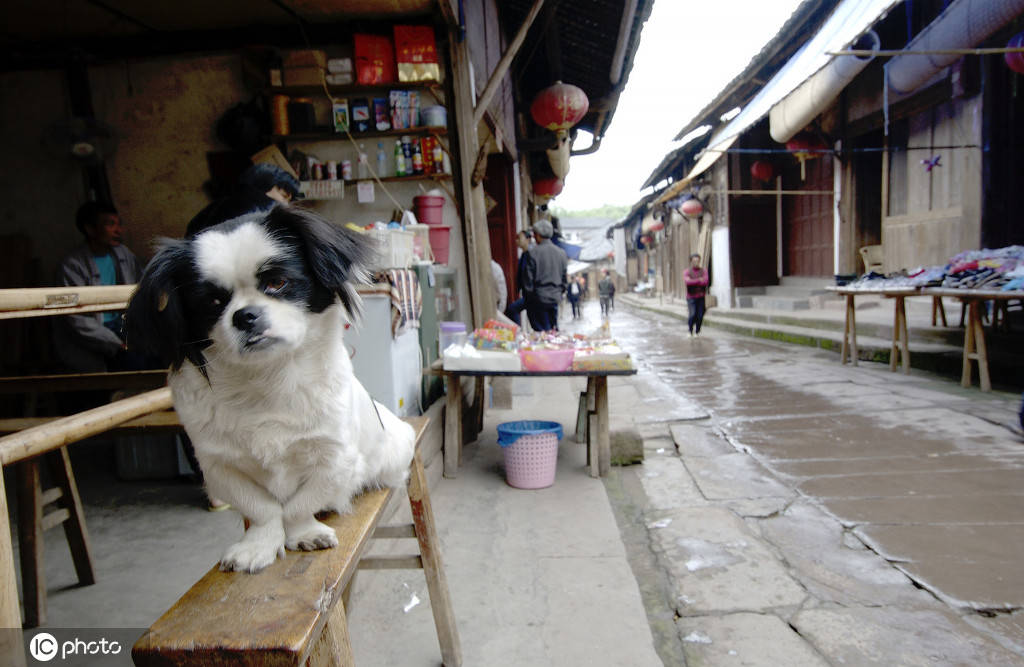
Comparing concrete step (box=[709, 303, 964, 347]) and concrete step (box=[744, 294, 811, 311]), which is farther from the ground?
concrete step (box=[744, 294, 811, 311])

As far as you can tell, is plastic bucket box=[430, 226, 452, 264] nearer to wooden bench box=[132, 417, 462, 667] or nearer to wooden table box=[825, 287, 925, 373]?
wooden bench box=[132, 417, 462, 667]

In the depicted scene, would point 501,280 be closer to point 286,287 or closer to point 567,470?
point 567,470

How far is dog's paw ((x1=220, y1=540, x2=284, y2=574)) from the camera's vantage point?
117cm

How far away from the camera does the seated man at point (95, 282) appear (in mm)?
3693

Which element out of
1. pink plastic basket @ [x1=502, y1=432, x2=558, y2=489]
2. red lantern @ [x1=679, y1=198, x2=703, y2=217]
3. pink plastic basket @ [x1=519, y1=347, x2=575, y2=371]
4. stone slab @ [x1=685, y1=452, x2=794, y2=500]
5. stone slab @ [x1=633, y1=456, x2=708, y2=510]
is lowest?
stone slab @ [x1=633, y1=456, x2=708, y2=510]

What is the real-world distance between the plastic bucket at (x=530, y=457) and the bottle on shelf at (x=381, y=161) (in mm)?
2772

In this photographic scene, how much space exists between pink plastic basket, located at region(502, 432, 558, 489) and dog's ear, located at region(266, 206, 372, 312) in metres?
2.73

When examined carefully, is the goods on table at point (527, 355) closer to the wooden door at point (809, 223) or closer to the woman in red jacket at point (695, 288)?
the woman in red jacket at point (695, 288)

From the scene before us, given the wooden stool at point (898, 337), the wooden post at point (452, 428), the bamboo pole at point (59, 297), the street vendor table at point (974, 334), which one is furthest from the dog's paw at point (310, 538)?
the wooden stool at point (898, 337)

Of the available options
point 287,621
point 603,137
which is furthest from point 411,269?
point 603,137

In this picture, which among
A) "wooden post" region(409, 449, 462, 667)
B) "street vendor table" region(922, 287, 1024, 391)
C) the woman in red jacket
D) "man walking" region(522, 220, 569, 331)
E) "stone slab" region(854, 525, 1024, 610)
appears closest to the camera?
"wooden post" region(409, 449, 462, 667)

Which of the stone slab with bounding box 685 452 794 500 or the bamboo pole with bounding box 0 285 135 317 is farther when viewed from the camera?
the stone slab with bounding box 685 452 794 500

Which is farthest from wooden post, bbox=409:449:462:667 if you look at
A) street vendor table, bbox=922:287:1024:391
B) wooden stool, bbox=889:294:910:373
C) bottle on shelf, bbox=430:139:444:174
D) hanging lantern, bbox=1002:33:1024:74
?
hanging lantern, bbox=1002:33:1024:74

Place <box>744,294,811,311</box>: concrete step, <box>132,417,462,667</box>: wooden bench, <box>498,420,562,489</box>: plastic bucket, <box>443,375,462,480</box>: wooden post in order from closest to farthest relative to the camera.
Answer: <box>132,417,462,667</box>: wooden bench
<box>498,420,562,489</box>: plastic bucket
<box>443,375,462,480</box>: wooden post
<box>744,294,811,311</box>: concrete step
